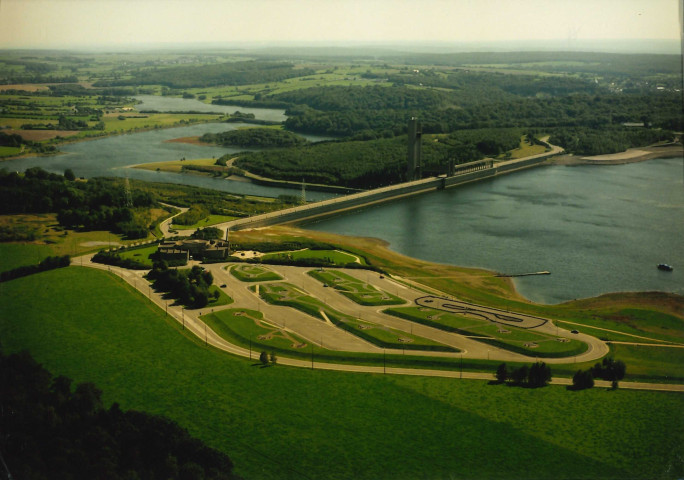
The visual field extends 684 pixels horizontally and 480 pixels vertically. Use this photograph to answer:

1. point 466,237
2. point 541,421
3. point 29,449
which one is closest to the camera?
point 29,449

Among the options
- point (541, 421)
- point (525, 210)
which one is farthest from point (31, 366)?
point (525, 210)

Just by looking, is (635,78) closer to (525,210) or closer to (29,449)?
(525,210)

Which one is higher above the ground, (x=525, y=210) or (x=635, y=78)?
(x=635, y=78)

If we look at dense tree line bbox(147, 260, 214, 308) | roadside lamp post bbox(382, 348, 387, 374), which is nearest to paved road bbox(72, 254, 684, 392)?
roadside lamp post bbox(382, 348, 387, 374)

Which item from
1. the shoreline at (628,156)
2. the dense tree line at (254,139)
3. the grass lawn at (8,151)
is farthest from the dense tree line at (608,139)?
the grass lawn at (8,151)

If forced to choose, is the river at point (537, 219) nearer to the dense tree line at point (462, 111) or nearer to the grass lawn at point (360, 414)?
the grass lawn at point (360, 414)

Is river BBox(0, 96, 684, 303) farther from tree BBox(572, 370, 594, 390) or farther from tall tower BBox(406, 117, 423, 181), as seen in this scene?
tree BBox(572, 370, 594, 390)

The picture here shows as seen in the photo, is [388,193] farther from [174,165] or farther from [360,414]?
[360,414]
